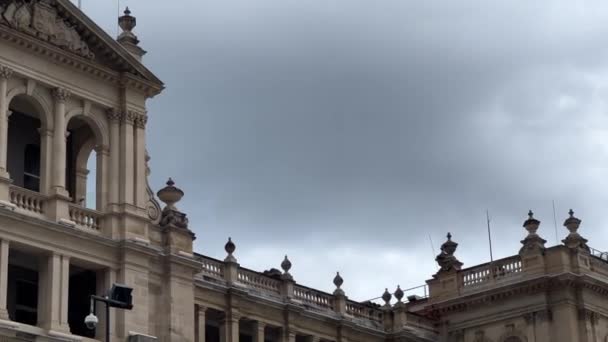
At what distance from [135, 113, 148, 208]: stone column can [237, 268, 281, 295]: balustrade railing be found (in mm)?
8047

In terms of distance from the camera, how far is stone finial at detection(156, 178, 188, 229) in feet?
165

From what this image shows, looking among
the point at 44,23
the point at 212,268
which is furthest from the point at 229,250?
the point at 44,23

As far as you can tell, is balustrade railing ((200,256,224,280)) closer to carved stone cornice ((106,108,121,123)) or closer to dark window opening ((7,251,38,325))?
carved stone cornice ((106,108,121,123))

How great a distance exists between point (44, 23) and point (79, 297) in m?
9.25

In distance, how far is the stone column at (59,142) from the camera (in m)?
46.7

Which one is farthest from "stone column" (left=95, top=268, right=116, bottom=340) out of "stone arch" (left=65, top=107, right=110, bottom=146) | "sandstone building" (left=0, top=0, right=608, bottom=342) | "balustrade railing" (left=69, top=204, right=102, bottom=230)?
"stone arch" (left=65, top=107, right=110, bottom=146)

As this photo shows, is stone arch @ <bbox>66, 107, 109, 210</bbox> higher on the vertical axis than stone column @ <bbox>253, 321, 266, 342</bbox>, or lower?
higher

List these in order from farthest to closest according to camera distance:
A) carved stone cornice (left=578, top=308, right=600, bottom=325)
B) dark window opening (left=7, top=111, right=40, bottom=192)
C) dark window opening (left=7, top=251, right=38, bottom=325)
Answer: carved stone cornice (left=578, top=308, right=600, bottom=325) → dark window opening (left=7, top=111, right=40, bottom=192) → dark window opening (left=7, top=251, right=38, bottom=325)

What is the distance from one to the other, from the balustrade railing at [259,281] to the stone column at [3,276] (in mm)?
13767

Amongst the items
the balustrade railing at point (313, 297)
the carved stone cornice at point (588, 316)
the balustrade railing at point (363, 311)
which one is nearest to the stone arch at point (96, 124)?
the balustrade railing at point (313, 297)

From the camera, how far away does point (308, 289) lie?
196 ft

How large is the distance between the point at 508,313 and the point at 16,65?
2601 cm

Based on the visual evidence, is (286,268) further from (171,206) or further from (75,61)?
(75,61)

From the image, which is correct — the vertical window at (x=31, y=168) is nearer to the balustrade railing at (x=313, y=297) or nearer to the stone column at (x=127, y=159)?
the stone column at (x=127, y=159)
